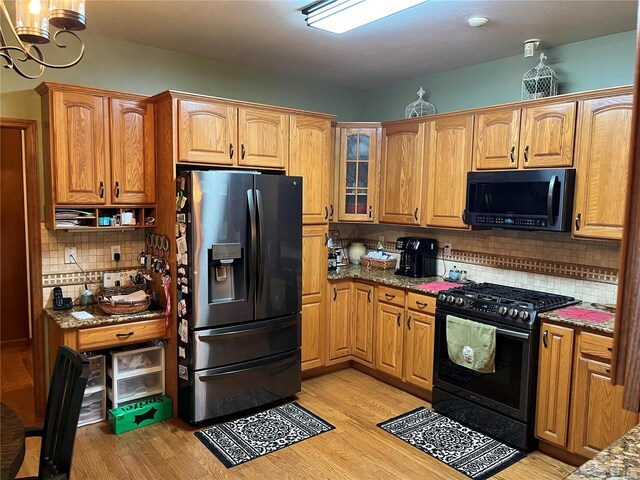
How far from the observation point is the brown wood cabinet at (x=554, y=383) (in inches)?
115

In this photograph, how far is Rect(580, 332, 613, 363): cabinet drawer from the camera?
2.73 m

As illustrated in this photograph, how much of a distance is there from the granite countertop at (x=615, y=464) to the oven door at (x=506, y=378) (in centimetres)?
177

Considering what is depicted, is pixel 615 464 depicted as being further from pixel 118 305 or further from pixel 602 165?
pixel 118 305

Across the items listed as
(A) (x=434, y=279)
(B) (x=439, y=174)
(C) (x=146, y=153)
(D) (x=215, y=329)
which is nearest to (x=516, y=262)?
(A) (x=434, y=279)

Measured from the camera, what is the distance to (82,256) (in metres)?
3.60

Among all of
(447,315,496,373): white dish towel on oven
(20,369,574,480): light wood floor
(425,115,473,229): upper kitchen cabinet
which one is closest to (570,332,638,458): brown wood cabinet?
(20,369,574,480): light wood floor

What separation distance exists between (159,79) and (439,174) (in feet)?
7.94

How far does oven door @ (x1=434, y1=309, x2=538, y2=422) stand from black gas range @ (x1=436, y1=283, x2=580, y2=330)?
6cm

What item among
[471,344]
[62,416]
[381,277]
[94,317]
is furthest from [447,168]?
[62,416]

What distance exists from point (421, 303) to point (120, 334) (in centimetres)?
225

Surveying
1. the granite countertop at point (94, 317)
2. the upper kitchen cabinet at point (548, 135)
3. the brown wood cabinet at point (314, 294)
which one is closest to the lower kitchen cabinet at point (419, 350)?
the brown wood cabinet at point (314, 294)

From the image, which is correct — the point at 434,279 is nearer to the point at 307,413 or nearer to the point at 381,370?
the point at 381,370

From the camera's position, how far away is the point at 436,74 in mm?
4449

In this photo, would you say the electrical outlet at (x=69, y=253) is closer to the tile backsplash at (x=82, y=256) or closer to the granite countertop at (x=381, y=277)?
the tile backsplash at (x=82, y=256)
